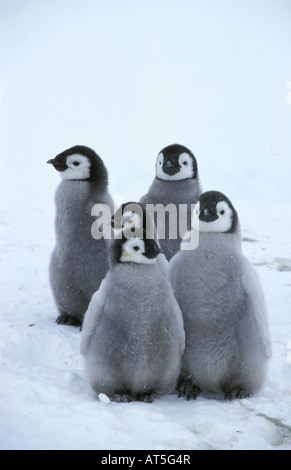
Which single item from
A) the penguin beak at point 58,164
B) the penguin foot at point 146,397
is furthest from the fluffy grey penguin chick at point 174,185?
the penguin foot at point 146,397

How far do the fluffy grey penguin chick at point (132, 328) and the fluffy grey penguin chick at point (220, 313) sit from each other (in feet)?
0.38

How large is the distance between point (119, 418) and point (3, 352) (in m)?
0.98

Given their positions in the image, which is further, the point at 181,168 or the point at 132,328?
the point at 181,168

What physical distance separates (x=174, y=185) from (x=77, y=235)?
0.76 m

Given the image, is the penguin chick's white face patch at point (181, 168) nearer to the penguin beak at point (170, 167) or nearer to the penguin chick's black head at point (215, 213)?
the penguin beak at point (170, 167)

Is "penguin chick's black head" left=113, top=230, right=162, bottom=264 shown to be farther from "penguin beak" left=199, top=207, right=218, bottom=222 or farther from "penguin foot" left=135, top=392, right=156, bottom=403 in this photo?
"penguin foot" left=135, top=392, right=156, bottom=403

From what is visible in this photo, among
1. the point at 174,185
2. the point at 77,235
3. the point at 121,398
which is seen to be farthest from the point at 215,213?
the point at 174,185

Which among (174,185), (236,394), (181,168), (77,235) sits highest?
(181,168)

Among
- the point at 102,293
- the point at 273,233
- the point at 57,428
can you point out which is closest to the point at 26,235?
the point at 273,233

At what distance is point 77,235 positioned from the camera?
11.0ft

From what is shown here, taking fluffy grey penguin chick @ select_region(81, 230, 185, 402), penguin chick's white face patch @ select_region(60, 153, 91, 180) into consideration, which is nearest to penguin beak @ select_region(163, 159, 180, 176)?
penguin chick's white face patch @ select_region(60, 153, 91, 180)

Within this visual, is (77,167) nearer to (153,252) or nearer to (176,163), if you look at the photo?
(176,163)

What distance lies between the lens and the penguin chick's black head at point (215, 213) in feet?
8.13

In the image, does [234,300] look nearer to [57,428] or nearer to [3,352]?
[57,428]
